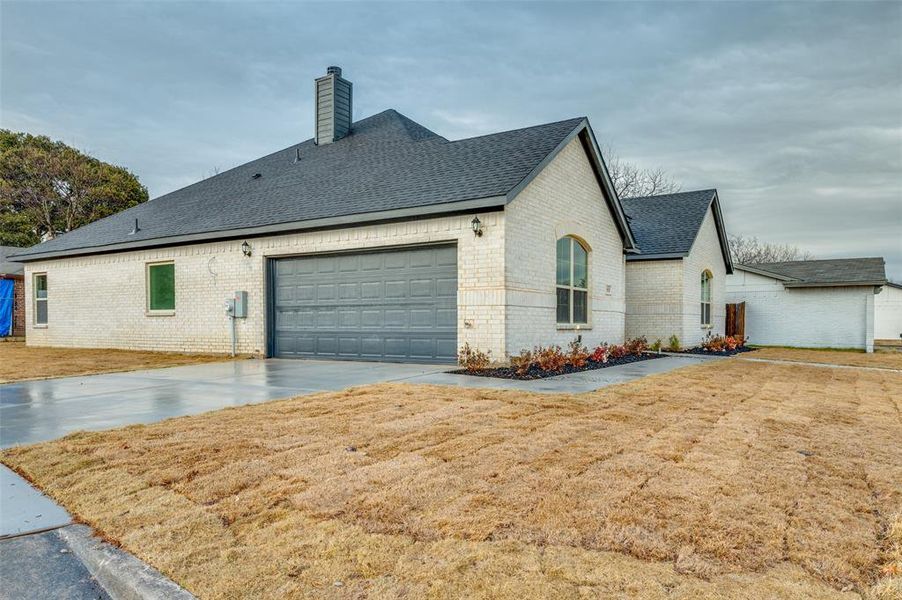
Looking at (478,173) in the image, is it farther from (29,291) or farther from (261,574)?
(29,291)

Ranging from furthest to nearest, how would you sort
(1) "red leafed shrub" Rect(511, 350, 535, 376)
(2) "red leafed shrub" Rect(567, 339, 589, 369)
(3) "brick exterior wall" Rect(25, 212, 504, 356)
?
(2) "red leafed shrub" Rect(567, 339, 589, 369) < (3) "brick exterior wall" Rect(25, 212, 504, 356) < (1) "red leafed shrub" Rect(511, 350, 535, 376)

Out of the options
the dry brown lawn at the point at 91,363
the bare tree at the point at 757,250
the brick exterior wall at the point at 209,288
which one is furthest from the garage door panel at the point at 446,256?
the bare tree at the point at 757,250

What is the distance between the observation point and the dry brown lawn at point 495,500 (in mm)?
2223

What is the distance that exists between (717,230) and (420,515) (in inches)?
803

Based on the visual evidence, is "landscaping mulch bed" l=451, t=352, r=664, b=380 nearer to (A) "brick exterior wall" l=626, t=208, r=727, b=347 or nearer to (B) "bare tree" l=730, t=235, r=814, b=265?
(A) "brick exterior wall" l=626, t=208, r=727, b=347

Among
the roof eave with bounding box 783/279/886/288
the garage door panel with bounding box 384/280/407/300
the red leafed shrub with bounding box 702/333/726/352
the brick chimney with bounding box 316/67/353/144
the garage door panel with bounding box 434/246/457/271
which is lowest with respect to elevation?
the red leafed shrub with bounding box 702/333/726/352

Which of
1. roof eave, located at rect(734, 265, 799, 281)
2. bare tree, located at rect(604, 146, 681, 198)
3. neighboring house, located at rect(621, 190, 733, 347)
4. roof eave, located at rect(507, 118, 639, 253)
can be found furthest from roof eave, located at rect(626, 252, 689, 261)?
bare tree, located at rect(604, 146, 681, 198)

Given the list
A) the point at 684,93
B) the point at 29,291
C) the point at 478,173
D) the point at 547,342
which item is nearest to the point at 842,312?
the point at 684,93

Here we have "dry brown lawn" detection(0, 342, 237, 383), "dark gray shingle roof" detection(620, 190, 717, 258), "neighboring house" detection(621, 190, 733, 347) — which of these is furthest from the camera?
"dark gray shingle roof" detection(620, 190, 717, 258)

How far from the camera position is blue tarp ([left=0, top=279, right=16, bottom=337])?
22.1m

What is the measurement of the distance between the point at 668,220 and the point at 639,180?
19212mm

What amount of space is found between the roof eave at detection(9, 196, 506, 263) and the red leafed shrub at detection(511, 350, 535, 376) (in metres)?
2.82

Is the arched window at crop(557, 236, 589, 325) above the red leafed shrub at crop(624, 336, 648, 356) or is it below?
above

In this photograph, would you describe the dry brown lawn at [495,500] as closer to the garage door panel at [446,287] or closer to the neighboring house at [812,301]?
the garage door panel at [446,287]
